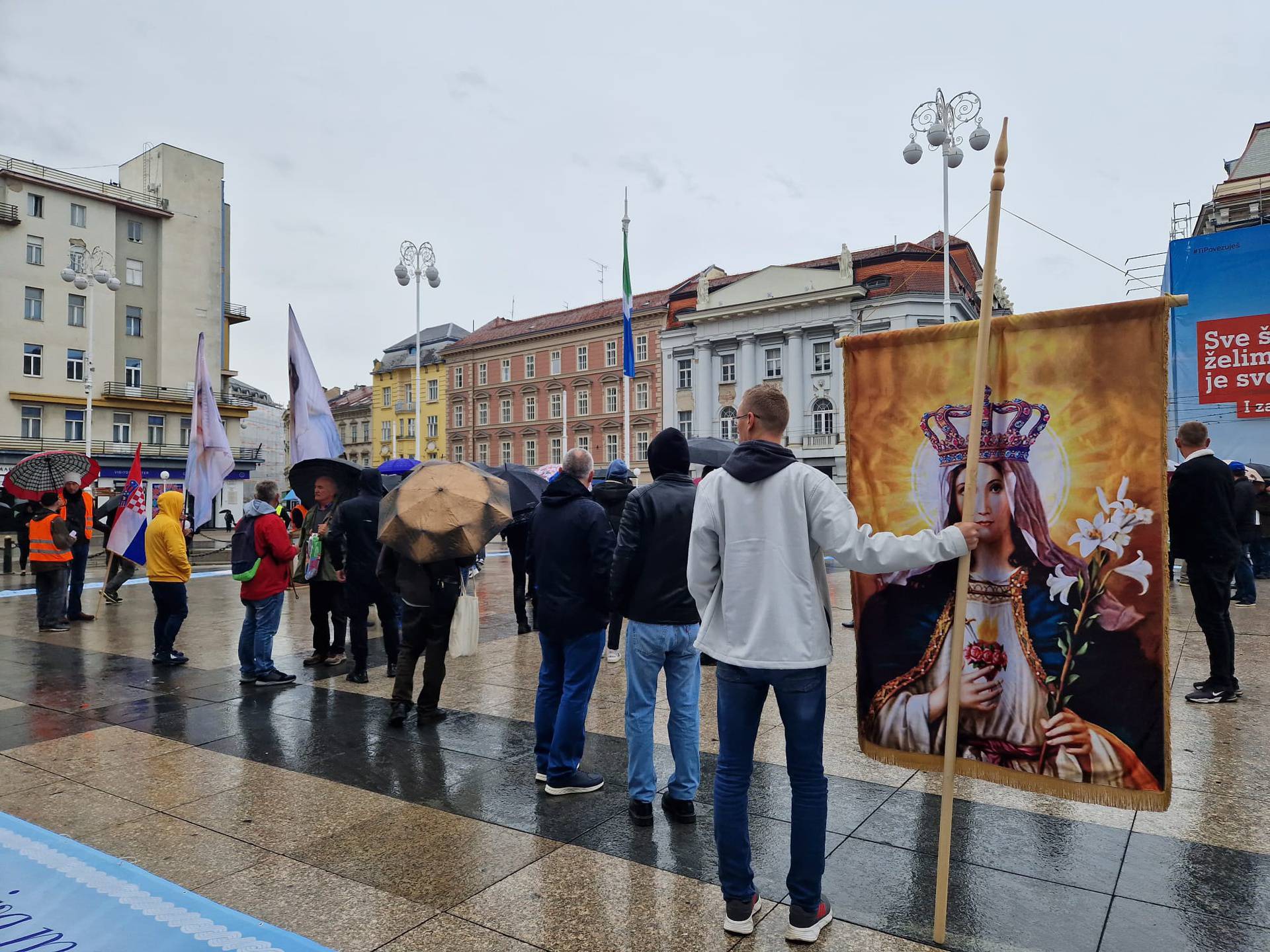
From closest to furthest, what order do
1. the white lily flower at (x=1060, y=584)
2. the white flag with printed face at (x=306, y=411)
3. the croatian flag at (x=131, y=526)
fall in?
the white lily flower at (x=1060, y=584) < the white flag with printed face at (x=306, y=411) < the croatian flag at (x=131, y=526)

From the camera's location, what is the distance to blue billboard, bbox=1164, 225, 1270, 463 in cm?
2217

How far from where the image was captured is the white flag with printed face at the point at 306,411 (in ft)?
33.6

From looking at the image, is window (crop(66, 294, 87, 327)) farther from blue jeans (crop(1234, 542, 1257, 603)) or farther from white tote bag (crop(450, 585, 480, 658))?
blue jeans (crop(1234, 542, 1257, 603))

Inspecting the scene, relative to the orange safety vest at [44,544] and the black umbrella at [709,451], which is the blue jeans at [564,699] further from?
the orange safety vest at [44,544]

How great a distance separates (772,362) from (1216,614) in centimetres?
4372

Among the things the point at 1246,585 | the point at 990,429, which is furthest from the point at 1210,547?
the point at 1246,585

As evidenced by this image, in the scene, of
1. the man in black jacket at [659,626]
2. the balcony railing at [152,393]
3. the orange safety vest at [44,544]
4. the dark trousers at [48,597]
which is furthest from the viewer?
the balcony railing at [152,393]

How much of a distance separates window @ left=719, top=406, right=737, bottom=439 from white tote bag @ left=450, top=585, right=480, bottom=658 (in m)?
42.5

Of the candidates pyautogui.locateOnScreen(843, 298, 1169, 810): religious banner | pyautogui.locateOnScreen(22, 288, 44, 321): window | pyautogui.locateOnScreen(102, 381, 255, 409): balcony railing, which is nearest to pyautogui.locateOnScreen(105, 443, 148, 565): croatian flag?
pyautogui.locateOnScreen(843, 298, 1169, 810): religious banner

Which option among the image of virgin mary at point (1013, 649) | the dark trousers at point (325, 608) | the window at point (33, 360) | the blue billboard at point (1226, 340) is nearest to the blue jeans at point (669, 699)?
the image of virgin mary at point (1013, 649)

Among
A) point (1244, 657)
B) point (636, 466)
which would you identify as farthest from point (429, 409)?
point (1244, 657)

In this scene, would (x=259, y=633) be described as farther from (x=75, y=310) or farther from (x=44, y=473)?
(x=75, y=310)

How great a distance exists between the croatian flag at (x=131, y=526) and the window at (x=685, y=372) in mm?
42390

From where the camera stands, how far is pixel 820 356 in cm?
4700
